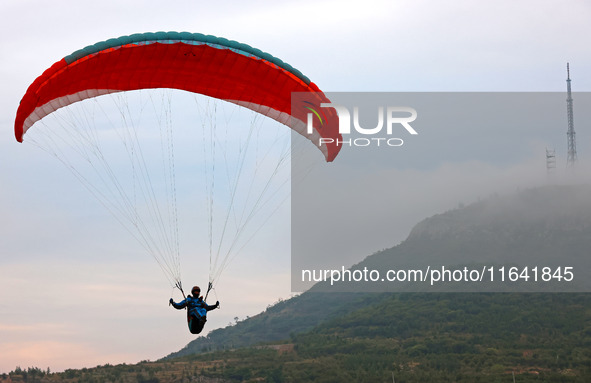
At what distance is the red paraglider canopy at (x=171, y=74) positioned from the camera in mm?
27391

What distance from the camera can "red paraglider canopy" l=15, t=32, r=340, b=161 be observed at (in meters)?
27.4

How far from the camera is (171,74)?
94.1ft

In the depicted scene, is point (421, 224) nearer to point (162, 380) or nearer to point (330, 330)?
point (330, 330)

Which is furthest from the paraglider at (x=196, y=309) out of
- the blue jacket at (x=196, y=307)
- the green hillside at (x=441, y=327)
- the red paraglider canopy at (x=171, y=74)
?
the green hillside at (x=441, y=327)

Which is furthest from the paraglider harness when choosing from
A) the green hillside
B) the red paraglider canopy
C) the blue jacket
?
the green hillside

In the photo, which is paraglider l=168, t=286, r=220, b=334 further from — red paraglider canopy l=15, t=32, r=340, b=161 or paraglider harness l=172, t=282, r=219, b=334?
red paraglider canopy l=15, t=32, r=340, b=161

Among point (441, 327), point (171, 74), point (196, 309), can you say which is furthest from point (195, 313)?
point (441, 327)

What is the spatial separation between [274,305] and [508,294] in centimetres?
5485

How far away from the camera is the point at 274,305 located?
6703 inches

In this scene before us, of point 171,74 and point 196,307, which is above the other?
point 171,74

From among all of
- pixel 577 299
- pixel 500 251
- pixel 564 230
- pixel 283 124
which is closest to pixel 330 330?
pixel 577 299

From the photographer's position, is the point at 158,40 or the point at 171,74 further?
the point at 171,74

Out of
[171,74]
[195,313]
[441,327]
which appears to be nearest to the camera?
[195,313]

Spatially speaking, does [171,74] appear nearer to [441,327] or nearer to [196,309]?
[196,309]
